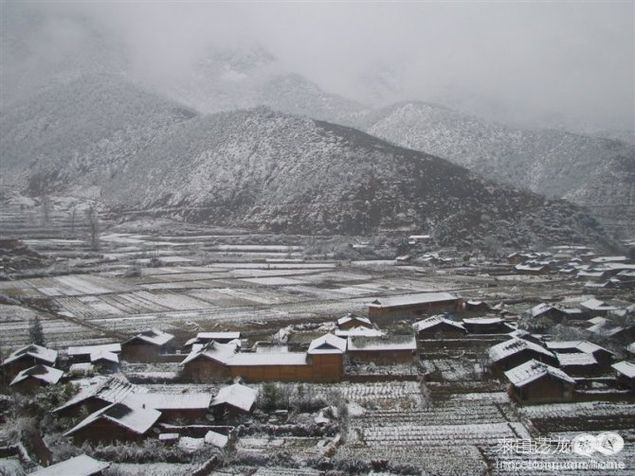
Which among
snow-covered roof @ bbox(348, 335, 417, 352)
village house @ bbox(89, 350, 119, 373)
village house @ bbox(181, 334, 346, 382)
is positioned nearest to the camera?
village house @ bbox(181, 334, 346, 382)

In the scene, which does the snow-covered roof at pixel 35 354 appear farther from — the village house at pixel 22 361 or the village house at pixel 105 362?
the village house at pixel 105 362

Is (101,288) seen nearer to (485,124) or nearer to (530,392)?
(530,392)

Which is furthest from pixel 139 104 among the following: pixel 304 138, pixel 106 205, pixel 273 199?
pixel 273 199

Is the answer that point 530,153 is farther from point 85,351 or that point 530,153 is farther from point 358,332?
point 85,351

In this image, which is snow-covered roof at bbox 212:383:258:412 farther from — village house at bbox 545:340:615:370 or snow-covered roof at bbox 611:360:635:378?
village house at bbox 545:340:615:370

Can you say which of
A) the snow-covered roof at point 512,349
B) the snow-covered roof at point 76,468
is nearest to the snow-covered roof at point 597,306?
the snow-covered roof at point 512,349

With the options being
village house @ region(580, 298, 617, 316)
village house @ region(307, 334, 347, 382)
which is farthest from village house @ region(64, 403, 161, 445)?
village house @ region(580, 298, 617, 316)

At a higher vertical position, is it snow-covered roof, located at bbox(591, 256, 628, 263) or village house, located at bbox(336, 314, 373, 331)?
snow-covered roof, located at bbox(591, 256, 628, 263)
